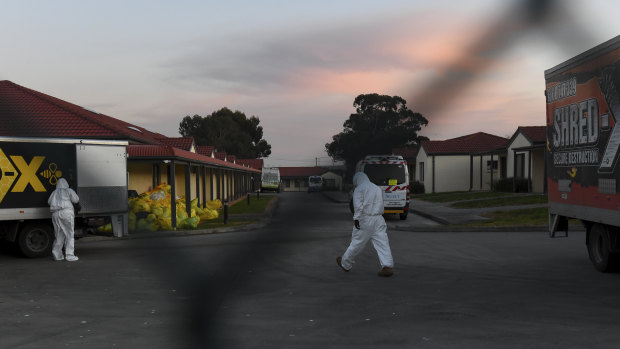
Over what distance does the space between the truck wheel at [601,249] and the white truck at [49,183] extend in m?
9.94

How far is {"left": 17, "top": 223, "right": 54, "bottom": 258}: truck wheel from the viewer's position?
11789mm

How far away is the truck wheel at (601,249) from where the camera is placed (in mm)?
8891

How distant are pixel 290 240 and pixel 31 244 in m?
6.05

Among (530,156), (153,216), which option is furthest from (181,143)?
(530,156)

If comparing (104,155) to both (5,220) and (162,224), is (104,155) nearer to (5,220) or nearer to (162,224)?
(5,220)

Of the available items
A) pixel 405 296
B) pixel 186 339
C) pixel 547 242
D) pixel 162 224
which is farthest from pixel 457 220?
pixel 186 339

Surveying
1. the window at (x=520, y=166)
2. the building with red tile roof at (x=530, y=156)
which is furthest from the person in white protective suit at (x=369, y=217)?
the window at (x=520, y=166)

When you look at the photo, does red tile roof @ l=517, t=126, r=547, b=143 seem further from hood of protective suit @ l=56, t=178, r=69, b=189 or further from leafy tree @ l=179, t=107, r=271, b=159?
leafy tree @ l=179, t=107, r=271, b=159

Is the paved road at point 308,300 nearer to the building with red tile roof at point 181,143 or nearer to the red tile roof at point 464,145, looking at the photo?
the building with red tile roof at point 181,143

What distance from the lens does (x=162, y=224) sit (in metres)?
18.0

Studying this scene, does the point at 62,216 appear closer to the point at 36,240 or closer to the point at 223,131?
the point at 36,240

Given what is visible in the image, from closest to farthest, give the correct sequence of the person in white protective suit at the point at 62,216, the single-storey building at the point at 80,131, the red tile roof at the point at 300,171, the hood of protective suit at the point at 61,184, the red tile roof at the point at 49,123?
the person in white protective suit at the point at 62,216 < the hood of protective suit at the point at 61,184 < the single-storey building at the point at 80,131 < the red tile roof at the point at 49,123 < the red tile roof at the point at 300,171

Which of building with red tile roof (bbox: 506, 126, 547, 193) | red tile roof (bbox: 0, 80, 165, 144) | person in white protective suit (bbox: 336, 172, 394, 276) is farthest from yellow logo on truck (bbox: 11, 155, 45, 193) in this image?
building with red tile roof (bbox: 506, 126, 547, 193)

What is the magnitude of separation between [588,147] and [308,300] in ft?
17.1
